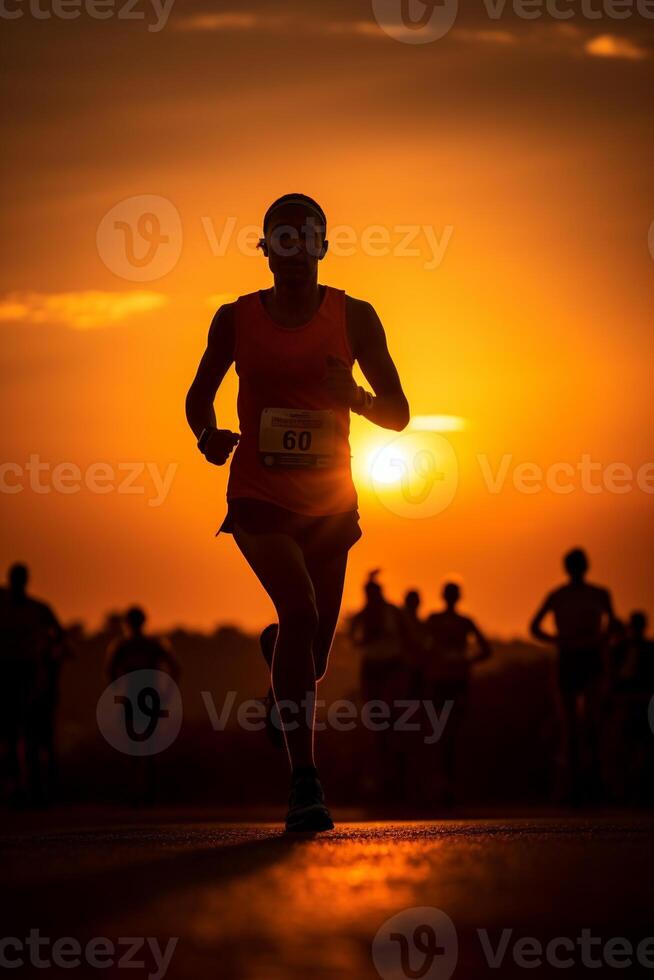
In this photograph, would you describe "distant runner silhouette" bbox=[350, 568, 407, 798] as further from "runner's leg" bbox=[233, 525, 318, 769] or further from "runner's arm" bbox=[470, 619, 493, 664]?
"runner's leg" bbox=[233, 525, 318, 769]

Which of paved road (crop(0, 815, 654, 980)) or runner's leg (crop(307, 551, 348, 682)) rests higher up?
runner's leg (crop(307, 551, 348, 682))

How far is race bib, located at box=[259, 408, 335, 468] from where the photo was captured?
666 cm

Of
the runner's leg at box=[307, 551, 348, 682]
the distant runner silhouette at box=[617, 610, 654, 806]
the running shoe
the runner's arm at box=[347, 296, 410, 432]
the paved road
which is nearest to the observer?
the paved road

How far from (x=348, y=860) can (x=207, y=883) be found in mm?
683

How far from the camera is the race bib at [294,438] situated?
21.9 ft

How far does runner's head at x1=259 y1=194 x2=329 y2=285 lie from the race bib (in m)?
0.50

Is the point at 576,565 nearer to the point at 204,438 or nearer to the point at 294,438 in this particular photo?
the point at 204,438

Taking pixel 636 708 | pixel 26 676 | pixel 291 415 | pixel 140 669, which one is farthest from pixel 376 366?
pixel 140 669

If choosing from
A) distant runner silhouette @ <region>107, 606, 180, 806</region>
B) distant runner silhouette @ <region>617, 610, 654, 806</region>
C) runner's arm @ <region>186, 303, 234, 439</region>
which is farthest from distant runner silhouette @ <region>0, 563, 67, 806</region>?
runner's arm @ <region>186, 303, 234, 439</region>

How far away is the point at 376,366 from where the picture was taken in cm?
705

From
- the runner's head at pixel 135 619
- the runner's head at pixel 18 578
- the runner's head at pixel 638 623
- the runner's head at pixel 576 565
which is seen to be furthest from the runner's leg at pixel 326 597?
the runner's head at pixel 135 619

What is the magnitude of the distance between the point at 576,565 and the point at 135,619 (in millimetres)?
4863

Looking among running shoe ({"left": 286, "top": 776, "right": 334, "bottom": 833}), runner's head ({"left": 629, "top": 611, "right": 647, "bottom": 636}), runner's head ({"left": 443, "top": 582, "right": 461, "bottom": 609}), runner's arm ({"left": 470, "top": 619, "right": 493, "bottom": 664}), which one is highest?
runner's head ({"left": 443, "top": 582, "right": 461, "bottom": 609})

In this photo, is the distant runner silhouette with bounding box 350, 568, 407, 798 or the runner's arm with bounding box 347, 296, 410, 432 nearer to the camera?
the runner's arm with bounding box 347, 296, 410, 432
